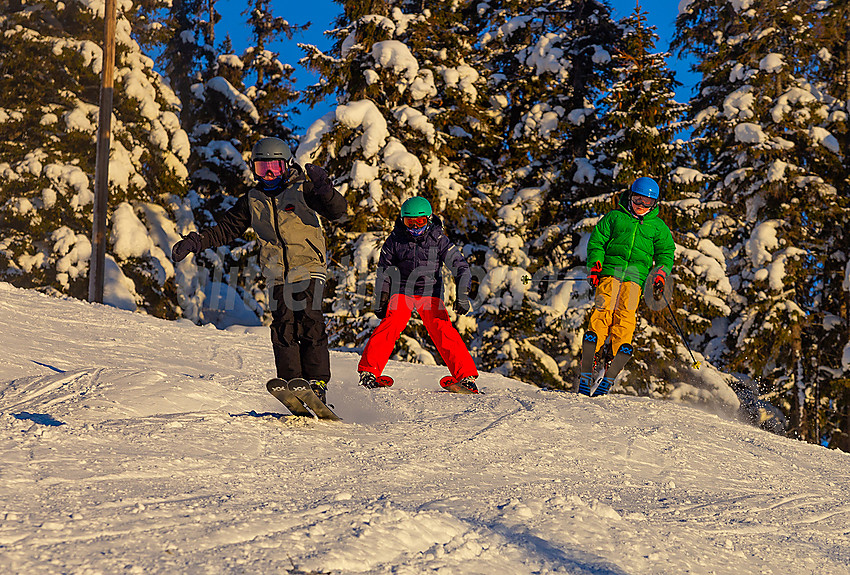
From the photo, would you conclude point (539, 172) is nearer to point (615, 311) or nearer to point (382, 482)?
point (615, 311)

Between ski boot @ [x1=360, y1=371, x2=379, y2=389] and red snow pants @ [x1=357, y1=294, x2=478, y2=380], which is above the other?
Result: red snow pants @ [x1=357, y1=294, x2=478, y2=380]

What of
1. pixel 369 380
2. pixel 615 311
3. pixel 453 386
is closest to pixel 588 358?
pixel 615 311

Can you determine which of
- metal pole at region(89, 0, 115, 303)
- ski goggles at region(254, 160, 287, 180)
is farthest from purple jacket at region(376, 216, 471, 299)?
metal pole at region(89, 0, 115, 303)

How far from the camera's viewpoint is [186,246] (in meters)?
5.05

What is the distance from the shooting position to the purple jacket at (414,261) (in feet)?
23.2

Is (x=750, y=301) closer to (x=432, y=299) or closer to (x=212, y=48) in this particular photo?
(x=432, y=299)

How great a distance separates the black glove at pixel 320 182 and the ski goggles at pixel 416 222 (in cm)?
207

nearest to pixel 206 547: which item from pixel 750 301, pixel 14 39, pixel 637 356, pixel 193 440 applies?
pixel 193 440

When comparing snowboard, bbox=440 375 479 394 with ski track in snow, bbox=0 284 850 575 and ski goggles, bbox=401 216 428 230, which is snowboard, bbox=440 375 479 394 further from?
ski goggles, bbox=401 216 428 230

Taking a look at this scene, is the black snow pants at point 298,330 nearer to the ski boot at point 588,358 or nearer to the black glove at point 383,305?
the black glove at point 383,305

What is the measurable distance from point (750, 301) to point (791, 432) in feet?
10.1

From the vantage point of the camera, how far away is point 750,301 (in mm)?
17328

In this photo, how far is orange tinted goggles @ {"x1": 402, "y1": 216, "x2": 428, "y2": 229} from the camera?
697cm

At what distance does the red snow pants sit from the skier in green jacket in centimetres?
130
